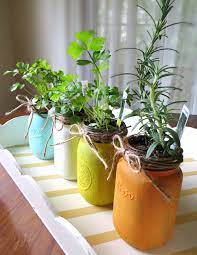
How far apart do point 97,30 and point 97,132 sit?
5.16 ft

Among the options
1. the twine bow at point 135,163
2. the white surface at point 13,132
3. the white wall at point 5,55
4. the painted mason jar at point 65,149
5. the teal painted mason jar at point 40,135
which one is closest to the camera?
the twine bow at point 135,163

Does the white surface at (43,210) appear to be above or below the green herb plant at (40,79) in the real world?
below

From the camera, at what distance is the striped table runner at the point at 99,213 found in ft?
1.80

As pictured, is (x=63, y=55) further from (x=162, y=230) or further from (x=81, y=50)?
(x=162, y=230)

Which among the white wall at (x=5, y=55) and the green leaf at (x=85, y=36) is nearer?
the green leaf at (x=85, y=36)

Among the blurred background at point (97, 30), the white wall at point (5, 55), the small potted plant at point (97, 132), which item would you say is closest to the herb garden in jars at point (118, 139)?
the small potted plant at point (97, 132)

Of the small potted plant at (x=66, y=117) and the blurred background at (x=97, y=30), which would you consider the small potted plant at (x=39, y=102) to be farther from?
the blurred background at (x=97, y=30)

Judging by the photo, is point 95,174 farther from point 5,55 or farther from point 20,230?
point 5,55

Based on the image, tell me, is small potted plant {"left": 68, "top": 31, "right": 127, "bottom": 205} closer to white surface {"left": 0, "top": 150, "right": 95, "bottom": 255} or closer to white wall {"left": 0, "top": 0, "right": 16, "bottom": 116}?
white surface {"left": 0, "top": 150, "right": 95, "bottom": 255}

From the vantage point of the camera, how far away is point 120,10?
1.90 m

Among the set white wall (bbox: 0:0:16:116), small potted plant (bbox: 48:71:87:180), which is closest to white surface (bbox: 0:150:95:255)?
small potted plant (bbox: 48:71:87:180)

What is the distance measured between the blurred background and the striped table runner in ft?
3.94

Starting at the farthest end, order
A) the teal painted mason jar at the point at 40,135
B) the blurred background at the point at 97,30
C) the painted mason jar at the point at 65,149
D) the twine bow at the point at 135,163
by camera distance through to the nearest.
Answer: the blurred background at the point at 97,30
the teal painted mason jar at the point at 40,135
the painted mason jar at the point at 65,149
the twine bow at the point at 135,163

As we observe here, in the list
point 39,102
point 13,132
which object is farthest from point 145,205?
point 13,132
